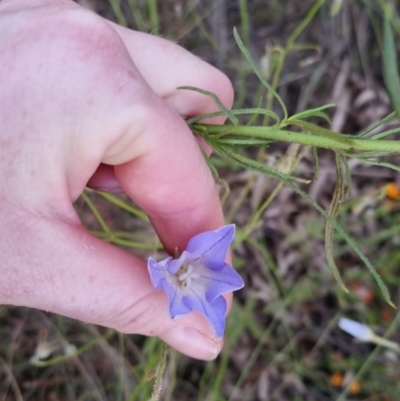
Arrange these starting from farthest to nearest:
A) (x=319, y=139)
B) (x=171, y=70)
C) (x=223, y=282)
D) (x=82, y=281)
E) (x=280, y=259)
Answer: (x=280, y=259) < (x=171, y=70) < (x=223, y=282) < (x=82, y=281) < (x=319, y=139)

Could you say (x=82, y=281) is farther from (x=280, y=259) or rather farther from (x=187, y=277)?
(x=280, y=259)

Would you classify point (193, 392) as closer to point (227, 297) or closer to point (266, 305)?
point (266, 305)

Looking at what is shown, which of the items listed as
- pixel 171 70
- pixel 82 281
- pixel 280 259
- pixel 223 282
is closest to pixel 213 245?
pixel 223 282

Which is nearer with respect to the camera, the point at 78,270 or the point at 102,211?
the point at 78,270

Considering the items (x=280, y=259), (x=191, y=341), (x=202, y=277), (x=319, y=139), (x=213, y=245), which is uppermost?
(x=319, y=139)

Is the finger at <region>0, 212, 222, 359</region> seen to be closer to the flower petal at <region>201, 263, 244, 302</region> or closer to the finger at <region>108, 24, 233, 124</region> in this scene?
the flower petal at <region>201, 263, 244, 302</region>

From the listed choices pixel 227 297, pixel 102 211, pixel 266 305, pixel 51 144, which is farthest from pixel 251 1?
pixel 51 144

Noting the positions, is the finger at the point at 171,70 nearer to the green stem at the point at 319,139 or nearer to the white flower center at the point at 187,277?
the green stem at the point at 319,139
